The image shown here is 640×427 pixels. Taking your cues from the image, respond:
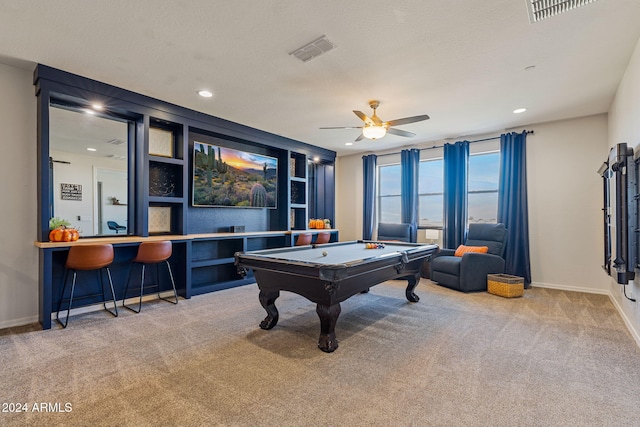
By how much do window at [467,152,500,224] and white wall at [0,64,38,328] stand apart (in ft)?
21.9

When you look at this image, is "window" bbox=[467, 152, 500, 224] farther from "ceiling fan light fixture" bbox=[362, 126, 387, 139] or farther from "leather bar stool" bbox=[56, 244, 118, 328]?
"leather bar stool" bbox=[56, 244, 118, 328]

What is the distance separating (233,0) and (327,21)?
74 centimetres

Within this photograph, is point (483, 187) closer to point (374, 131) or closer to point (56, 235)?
point (374, 131)

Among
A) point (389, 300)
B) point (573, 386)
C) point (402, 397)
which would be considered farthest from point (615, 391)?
point (389, 300)

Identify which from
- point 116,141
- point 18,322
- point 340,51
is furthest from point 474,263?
point 18,322

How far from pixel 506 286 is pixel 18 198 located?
628 centimetres

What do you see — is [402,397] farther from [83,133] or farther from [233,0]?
[83,133]

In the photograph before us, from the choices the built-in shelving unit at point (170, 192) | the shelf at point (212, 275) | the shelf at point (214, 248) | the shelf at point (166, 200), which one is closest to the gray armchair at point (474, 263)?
the built-in shelving unit at point (170, 192)

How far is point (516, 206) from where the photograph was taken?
536 centimetres

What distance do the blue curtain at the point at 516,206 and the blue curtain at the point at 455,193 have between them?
2.15ft

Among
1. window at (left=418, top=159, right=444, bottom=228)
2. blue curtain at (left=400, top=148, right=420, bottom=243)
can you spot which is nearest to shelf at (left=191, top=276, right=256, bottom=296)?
blue curtain at (left=400, top=148, right=420, bottom=243)

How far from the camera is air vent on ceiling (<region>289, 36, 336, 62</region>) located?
280 centimetres

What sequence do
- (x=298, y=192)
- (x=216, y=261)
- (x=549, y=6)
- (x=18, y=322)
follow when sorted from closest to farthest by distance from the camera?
(x=549, y=6)
(x=18, y=322)
(x=216, y=261)
(x=298, y=192)

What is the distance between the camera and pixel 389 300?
434 centimetres
